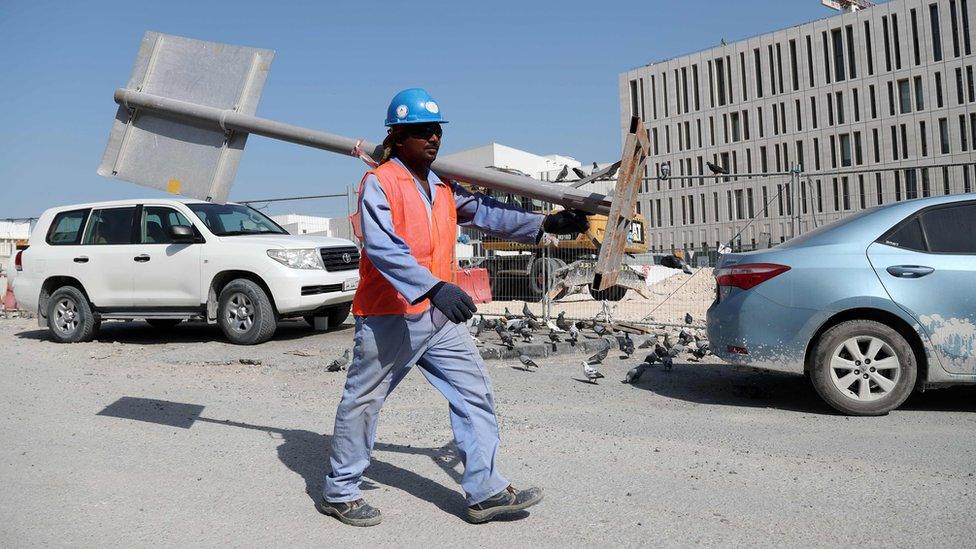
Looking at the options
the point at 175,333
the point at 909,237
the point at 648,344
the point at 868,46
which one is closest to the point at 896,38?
the point at 868,46

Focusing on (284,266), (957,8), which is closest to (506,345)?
(284,266)

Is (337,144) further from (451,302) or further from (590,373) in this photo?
(590,373)

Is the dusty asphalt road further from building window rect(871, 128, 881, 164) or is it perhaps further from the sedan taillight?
building window rect(871, 128, 881, 164)

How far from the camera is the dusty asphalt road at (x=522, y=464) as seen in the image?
3705mm

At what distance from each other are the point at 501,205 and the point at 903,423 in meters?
3.61

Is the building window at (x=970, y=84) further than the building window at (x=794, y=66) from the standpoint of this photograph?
No

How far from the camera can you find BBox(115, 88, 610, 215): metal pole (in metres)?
4.23

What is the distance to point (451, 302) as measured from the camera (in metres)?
3.52

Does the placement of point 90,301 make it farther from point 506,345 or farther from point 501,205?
point 501,205

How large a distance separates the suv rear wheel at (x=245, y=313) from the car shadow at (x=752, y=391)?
4.78 metres

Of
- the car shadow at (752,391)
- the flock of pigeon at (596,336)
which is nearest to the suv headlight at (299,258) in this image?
the flock of pigeon at (596,336)

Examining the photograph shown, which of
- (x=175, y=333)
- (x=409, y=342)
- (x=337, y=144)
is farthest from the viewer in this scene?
(x=175, y=333)

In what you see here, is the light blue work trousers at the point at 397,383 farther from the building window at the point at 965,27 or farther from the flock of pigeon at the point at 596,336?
the building window at the point at 965,27

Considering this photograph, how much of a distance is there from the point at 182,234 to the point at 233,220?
854mm
